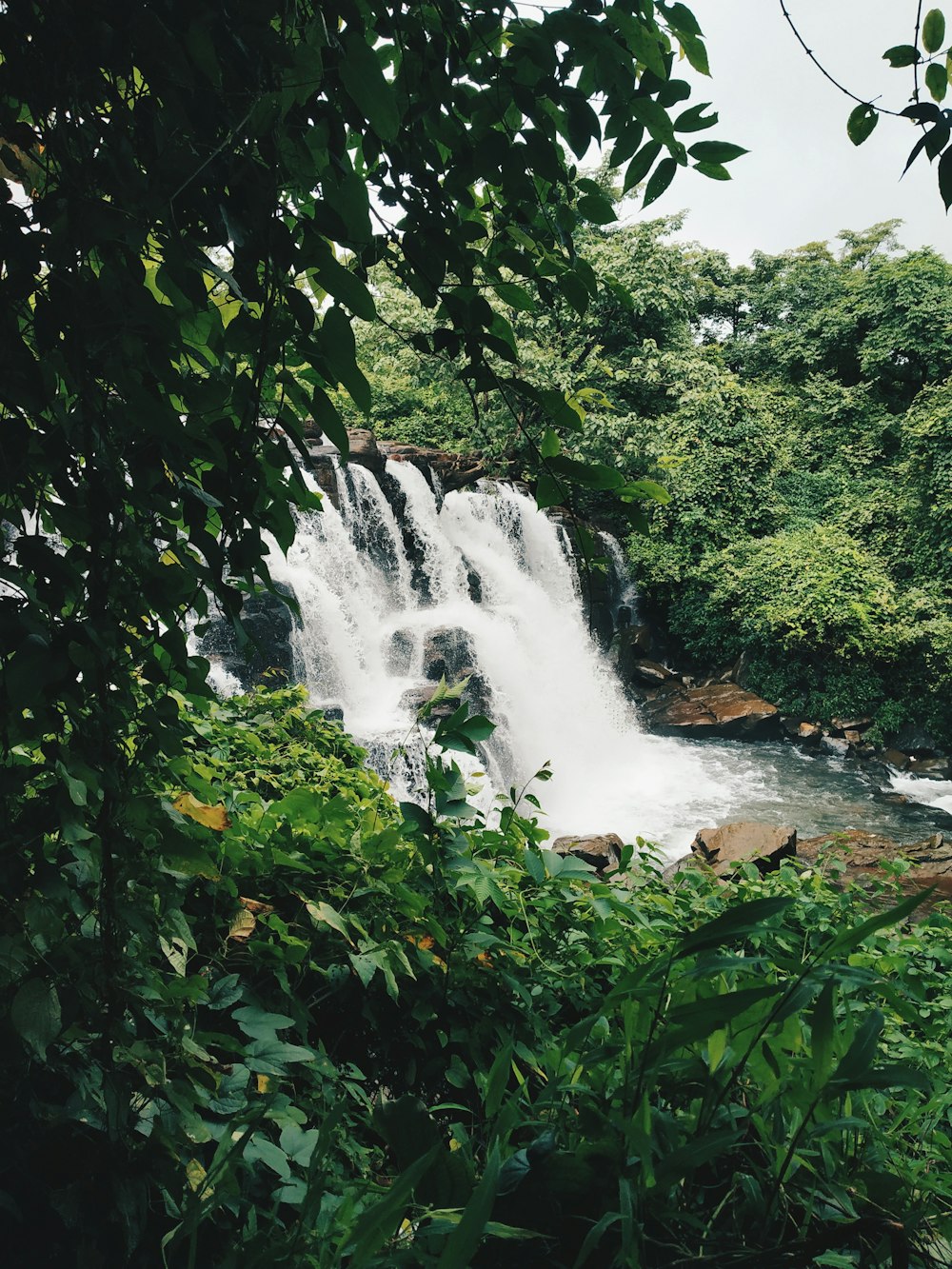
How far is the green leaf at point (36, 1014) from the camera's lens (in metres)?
0.83

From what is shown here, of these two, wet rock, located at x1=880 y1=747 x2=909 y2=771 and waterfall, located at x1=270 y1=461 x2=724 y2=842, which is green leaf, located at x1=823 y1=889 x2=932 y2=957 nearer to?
waterfall, located at x1=270 y1=461 x2=724 y2=842

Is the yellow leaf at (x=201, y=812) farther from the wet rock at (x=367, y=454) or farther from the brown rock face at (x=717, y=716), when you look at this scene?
the brown rock face at (x=717, y=716)

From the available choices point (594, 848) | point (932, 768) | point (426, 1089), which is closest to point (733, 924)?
point (426, 1089)

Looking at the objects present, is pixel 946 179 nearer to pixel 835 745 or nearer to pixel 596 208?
pixel 596 208

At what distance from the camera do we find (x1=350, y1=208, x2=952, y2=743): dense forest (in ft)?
44.7

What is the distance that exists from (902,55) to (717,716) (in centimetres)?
1276

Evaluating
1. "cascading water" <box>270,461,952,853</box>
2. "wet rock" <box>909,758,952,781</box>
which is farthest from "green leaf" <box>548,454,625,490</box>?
"wet rock" <box>909,758,952,781</box>

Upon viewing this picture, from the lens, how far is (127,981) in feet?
3.24

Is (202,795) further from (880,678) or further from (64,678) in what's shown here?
(880,678)

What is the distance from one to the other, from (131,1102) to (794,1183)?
0.84 m

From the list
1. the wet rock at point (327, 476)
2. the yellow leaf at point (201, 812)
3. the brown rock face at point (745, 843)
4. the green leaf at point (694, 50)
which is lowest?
the brown rock face at point (745, 843)

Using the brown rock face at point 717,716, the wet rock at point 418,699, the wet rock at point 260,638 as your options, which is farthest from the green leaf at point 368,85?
the brown rock face at point 717,716

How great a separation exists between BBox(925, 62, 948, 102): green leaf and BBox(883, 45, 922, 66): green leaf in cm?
5

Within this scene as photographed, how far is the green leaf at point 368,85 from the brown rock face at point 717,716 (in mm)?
12999
